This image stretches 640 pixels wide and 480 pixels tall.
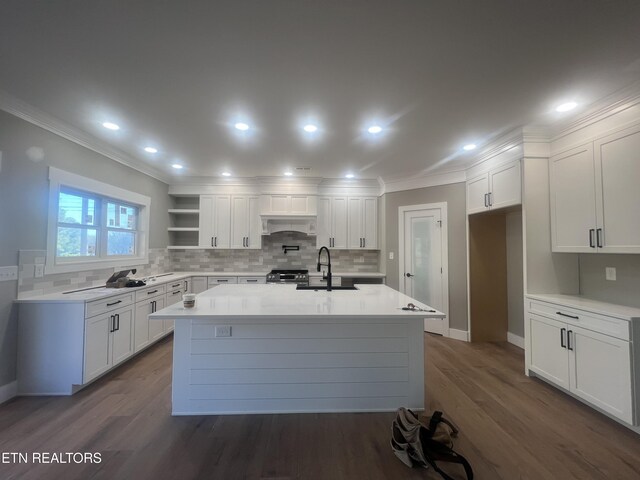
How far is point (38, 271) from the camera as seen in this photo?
256 centimetres

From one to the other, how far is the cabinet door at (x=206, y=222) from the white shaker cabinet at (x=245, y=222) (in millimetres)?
382

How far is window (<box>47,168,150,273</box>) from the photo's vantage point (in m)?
2.77

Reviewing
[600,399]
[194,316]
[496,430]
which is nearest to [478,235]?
[600,399]

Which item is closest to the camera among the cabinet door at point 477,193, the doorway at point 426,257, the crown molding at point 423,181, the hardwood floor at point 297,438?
the hardwood floor at point 297,438

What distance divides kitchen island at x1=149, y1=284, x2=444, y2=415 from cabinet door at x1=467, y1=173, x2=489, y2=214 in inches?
85.0

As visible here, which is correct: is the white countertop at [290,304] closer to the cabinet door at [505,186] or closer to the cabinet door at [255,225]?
the cabinet door at [505,186]

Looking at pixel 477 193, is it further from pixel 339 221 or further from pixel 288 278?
pixel 288 278

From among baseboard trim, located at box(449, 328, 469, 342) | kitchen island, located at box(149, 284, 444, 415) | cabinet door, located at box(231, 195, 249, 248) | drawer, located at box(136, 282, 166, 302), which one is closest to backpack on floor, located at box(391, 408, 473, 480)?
kitchen island, located at box(149, 284, 444, 415)

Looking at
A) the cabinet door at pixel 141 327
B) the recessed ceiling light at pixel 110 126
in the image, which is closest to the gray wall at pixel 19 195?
the recessed ceiling light at pixel 110 126

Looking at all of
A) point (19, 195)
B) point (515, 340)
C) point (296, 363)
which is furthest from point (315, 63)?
point (515, 340)

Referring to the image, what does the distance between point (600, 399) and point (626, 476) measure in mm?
701

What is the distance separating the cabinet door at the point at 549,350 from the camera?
2.42 metres

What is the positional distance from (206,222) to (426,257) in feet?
12.9

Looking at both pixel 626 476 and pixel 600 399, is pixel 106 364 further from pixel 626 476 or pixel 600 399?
pixel 600 399
